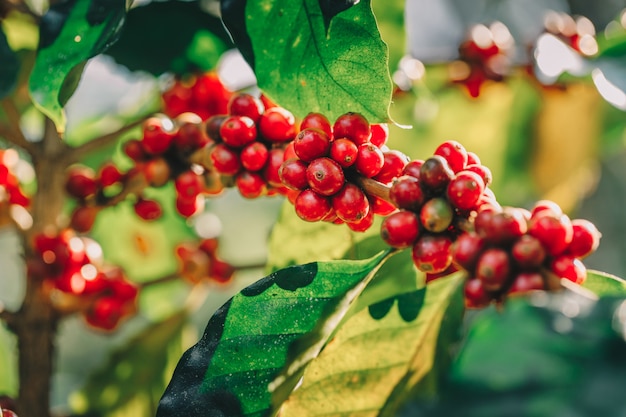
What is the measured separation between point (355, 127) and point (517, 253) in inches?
9.9

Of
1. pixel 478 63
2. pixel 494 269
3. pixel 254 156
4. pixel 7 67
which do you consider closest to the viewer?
pixel 494 269

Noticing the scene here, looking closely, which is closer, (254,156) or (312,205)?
(312,205)

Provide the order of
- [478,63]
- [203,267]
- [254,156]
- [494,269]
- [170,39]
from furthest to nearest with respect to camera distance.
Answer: [478,63] → [203,267] → [170,39] → [254,156] → [494,269]

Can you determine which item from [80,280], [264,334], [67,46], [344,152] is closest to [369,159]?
[344,152]

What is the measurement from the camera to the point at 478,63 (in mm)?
1592

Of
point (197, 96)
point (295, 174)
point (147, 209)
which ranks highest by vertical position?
point (295, 174)

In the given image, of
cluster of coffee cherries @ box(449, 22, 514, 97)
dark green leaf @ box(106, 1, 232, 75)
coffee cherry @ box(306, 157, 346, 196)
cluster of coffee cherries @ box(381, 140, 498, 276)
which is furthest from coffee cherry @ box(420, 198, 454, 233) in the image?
cluster of coffee cherries @ box(449, 22, 514, 97)

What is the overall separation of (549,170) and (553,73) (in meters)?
0.56

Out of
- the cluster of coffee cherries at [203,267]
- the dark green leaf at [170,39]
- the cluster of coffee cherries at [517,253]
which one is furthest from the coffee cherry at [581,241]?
the cluster of coffee cherries at [203,267]

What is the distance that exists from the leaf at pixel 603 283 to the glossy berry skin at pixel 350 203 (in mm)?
254

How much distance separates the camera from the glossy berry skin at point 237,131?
34.8 inches

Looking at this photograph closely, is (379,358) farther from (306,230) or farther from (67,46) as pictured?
(67,46)

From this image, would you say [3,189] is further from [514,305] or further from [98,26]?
[514,305]

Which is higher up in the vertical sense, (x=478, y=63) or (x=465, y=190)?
(x=465, y=190)
